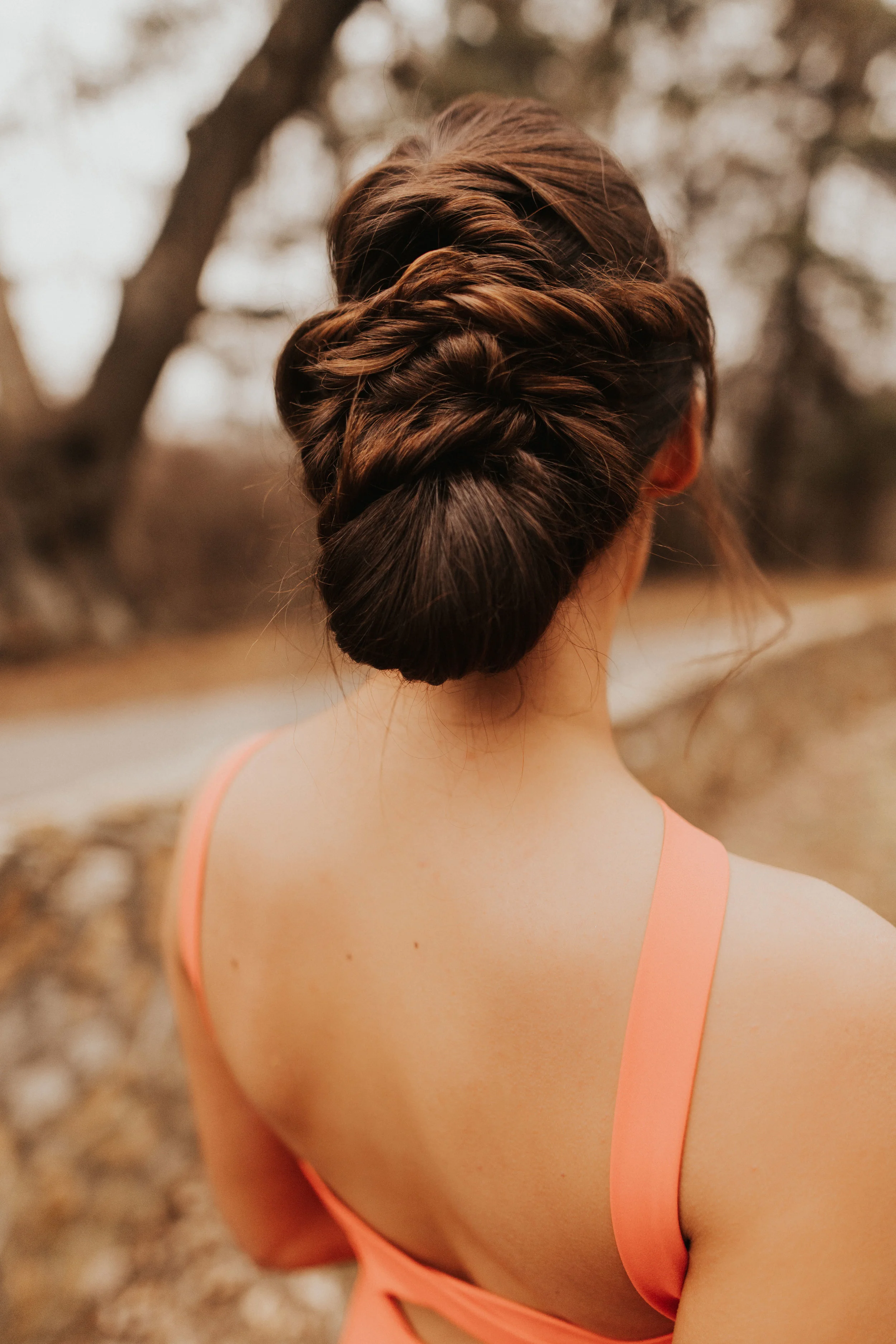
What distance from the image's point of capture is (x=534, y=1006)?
73cm

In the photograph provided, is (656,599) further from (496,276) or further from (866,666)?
(496,276)

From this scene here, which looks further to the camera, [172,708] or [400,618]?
[172,708]

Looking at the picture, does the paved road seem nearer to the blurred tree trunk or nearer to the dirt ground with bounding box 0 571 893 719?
the dirt ground with bounding box 0 571 893 719

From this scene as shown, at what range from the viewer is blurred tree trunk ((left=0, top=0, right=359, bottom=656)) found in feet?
21.1

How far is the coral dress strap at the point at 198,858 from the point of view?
37.8 inches

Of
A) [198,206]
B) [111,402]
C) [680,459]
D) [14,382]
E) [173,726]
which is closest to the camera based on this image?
[680,459]

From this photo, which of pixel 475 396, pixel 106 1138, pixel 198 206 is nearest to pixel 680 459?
pixel 475 396

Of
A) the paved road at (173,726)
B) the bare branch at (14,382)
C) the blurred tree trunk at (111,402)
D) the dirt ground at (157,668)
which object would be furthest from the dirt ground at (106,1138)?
the bare branch at (14,382)

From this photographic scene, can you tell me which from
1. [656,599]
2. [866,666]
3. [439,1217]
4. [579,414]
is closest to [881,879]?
[439,1217]

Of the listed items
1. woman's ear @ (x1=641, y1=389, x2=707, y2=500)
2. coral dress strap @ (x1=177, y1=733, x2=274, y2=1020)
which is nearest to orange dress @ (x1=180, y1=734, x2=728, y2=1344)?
woman's ear @ (x1=641, y1=389, x2=707, y2=500)

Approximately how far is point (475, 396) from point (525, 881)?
432mm

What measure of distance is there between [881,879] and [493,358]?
3.20 m

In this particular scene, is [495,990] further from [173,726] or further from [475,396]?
[173,726]

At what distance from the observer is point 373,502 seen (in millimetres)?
701
